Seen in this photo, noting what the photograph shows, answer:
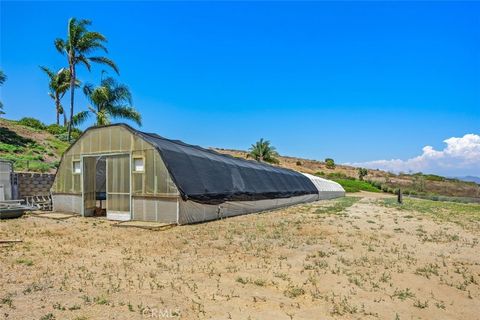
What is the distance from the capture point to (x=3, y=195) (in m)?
17.3

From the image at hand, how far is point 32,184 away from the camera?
1961 centimetres

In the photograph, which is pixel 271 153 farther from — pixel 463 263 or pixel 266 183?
pixel 463 263

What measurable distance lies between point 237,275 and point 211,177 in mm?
10459

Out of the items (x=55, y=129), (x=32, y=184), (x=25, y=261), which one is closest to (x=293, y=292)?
(x=25, y=261)

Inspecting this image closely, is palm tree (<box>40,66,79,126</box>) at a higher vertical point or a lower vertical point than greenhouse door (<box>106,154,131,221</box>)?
higher

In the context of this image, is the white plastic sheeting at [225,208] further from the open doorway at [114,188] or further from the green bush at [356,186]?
the green bush at [356,186]

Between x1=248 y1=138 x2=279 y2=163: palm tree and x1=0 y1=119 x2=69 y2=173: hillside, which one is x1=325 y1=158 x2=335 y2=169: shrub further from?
x1=0 y1=119 x2=69 y2=173: hillside

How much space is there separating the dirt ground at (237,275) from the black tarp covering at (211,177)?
3.14m

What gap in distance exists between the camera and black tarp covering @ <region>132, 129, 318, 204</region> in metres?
14.6

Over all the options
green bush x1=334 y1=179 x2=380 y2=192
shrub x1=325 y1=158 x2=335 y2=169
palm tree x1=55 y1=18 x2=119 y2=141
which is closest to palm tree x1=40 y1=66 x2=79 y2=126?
palm tree x1=55 y1=18 x2=119 y2=141

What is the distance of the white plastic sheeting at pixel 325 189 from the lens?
118 ft

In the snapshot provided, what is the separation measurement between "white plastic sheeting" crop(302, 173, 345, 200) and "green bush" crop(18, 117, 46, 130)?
3179 centimetres

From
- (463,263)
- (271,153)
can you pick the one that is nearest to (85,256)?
(463,263)

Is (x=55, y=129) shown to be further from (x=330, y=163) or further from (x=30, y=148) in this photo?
(x=330, y=163)
